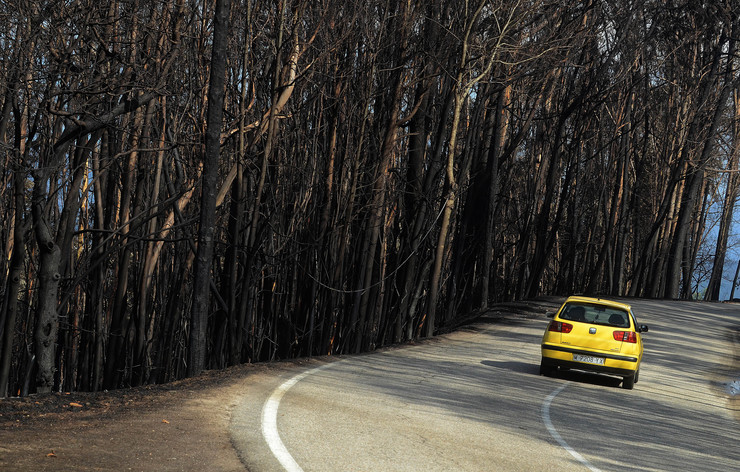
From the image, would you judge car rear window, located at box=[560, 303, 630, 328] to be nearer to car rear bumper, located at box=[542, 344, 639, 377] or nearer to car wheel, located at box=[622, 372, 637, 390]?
car rear bumper, located at box=[542, 344, 639, 377]

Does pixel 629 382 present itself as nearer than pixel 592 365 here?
No

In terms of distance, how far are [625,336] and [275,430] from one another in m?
9.58

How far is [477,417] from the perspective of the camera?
1155cm

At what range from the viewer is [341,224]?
26297mm

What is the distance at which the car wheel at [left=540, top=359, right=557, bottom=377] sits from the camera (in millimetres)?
17188

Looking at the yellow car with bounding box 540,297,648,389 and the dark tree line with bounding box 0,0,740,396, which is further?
the dark tree line with bounding box 0,0,740,396

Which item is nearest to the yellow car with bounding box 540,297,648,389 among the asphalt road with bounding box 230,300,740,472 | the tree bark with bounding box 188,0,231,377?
the asphalt road with bounding box 230,300,740,472

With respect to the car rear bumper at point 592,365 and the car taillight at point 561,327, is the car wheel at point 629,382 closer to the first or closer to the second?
the car rear bumper at point 592,365

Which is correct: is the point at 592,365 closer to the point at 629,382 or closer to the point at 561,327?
the point at 629,382

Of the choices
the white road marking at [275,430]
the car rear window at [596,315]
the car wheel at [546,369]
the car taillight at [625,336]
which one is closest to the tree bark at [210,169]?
the white road marking at [275,430]

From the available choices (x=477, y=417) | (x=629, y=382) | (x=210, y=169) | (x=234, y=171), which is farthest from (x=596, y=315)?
(x=234, y=171)

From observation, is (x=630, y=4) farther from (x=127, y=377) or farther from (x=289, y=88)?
(x=127, y=377)

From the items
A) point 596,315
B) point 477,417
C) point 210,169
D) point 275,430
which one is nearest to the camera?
point 275,430

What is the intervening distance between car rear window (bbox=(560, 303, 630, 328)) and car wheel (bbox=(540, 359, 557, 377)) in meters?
1.00
